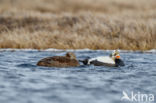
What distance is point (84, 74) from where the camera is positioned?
11.5 meters

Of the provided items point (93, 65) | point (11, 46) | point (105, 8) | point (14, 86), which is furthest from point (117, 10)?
point (14, 86)

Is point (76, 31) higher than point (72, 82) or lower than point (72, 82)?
higher

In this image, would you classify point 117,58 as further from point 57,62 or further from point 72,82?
point 72,82

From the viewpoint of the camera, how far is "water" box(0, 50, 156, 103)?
8.38m

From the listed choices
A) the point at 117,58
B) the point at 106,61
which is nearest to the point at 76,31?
the point at 117,58

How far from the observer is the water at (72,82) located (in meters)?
8.38

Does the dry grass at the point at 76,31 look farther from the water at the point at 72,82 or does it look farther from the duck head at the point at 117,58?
the duck head at the point at 117,58

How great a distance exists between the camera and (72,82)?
1012cm

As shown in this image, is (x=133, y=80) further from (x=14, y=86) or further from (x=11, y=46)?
(x=11, y=46)

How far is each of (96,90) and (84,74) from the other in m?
2.33

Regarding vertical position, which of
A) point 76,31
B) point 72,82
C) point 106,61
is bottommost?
point 72,82

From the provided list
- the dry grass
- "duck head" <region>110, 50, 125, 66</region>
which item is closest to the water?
"duck head" <region>110, 50, 125, 66</region>

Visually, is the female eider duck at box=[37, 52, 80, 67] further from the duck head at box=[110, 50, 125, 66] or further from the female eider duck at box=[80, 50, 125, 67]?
the duck head at box=[110, 50, 125, 66]

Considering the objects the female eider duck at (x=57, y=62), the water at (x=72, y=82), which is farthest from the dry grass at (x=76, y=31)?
the female eider duck at (x=57, y=62)
